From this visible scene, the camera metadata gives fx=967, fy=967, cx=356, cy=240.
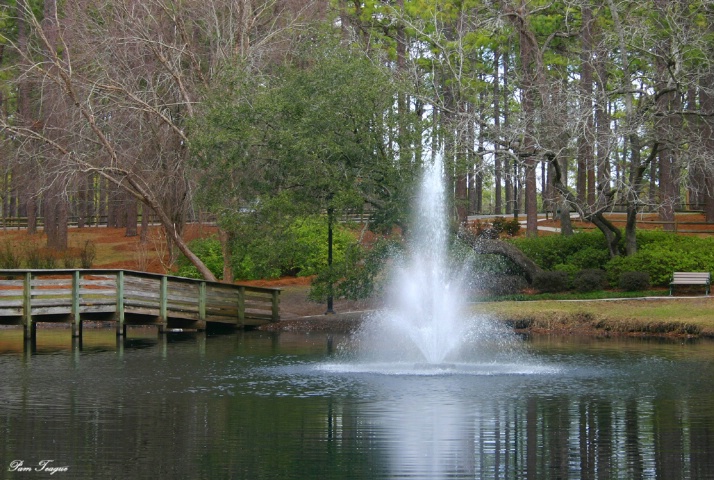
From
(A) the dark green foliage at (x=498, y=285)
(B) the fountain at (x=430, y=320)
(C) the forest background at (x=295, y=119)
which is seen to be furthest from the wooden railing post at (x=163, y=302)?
(A) the dark green foliage at (x=498, y=285)

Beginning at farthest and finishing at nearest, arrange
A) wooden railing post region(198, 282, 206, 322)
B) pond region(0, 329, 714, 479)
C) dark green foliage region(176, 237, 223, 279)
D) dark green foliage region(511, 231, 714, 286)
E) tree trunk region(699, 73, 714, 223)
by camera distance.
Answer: dark green foliage region(176, 237, 223, 279) < tree trunk region(699, 73, 714, 223) < dark green foliage region(511, 231, 714, 286) < wooden railing post region(198, 282, 206, 322) < pond region(0, 329, 714, 479)

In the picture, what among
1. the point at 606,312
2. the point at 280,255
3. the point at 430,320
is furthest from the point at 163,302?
the point at 606,312

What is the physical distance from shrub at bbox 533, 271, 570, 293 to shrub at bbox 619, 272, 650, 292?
1.80 m

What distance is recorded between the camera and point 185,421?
45.0 feet

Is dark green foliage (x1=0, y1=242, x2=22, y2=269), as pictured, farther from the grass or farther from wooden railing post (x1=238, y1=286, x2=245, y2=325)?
the grass

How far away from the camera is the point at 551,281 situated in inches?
1209

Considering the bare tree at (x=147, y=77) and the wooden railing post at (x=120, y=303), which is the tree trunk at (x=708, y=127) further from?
the wooden railing post at (x=120, y=303)

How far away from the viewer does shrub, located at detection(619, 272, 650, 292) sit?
2966 centimetres

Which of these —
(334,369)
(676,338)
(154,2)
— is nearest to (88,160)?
(154,2)

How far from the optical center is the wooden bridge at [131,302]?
2583 cm

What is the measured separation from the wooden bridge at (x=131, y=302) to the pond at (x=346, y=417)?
3622 millimetres

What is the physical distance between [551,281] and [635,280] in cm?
259

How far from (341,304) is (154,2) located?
37.6ft

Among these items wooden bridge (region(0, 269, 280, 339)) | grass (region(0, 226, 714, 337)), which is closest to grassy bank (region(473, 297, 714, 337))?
grass (region(0, 226, 714, 337))
